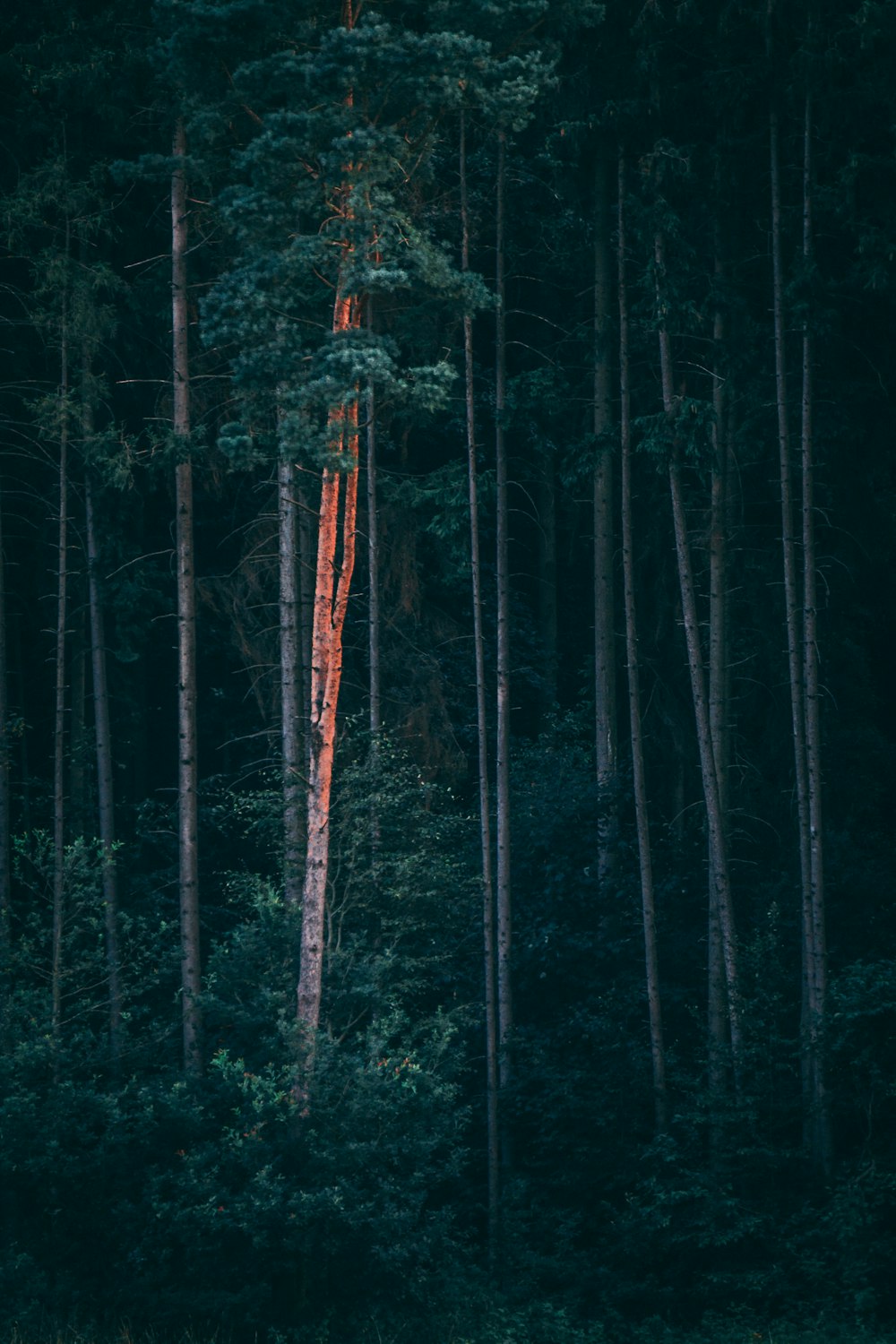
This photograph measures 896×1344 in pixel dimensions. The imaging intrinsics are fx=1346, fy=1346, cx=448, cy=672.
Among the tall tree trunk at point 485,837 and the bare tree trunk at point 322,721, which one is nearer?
the bare tree trunk at point 322,721

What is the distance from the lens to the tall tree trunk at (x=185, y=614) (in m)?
17.1

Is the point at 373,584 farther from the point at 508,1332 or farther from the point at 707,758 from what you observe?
the point at 508,1332

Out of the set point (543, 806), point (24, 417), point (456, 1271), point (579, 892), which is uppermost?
point (24, 417)

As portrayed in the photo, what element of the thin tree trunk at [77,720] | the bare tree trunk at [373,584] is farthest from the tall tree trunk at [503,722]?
the thin tree trunk at [77,720]

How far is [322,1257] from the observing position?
14.8m

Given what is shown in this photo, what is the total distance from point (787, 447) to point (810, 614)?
2251mm

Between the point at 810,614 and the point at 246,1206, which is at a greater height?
the point at 810,614

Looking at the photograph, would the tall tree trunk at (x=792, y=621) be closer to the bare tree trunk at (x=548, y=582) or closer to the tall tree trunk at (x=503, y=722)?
the tall tree trunk at (x=503, y=722)

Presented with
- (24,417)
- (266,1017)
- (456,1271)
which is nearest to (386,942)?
(266,1017)

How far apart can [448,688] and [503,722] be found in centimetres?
250

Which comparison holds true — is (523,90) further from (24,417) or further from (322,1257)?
(322,1257)

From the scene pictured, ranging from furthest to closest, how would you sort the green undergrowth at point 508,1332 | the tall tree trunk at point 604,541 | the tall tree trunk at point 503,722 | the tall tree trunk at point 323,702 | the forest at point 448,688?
1. the tall tree trunk at point 604,541
2. the tall tree trunk at point 503,722
3. the tall tree trunk at point 323,702
4. the forest at point 448,688
5. the green undergrowth at point 508,1332

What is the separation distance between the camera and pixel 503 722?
1909 cm

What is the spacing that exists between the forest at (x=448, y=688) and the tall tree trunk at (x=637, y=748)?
106 millimetres
